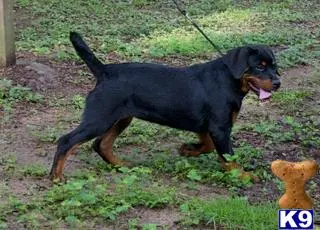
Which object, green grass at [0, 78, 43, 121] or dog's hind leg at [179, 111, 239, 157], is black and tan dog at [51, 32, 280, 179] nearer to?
dog's hind leg at [179, 111, 239, 157]

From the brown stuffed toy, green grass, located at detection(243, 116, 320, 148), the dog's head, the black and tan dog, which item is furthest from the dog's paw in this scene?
the brown stuffed toy

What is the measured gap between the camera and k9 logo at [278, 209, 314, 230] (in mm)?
4062

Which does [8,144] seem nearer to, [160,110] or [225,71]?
[160,110]

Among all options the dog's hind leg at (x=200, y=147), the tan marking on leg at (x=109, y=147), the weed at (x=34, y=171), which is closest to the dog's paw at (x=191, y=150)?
the dog's hind leg at (x=200, y=147)

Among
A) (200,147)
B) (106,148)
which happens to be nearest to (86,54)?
(106,148)

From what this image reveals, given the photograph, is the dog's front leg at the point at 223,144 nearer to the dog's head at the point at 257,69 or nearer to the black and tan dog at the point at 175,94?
the black and tan dog at the point at 175,94

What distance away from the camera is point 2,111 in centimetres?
771

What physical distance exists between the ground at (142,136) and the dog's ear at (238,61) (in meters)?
0.72

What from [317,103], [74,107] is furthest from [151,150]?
[317,103]

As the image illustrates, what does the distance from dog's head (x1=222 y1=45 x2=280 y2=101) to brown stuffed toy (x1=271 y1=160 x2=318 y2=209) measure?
4.95ft

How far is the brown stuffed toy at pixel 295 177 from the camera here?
171 inches

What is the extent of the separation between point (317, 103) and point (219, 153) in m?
3.07

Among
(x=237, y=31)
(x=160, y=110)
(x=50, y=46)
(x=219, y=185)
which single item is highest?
(x=160, y=110)

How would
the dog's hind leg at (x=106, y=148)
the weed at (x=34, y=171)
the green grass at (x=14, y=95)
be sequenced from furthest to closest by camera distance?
1. the green grass at (x=14, y=95)
2. the dog's hind leg at (x=106, y=148)
3. the weed at (x=34, y=171)
